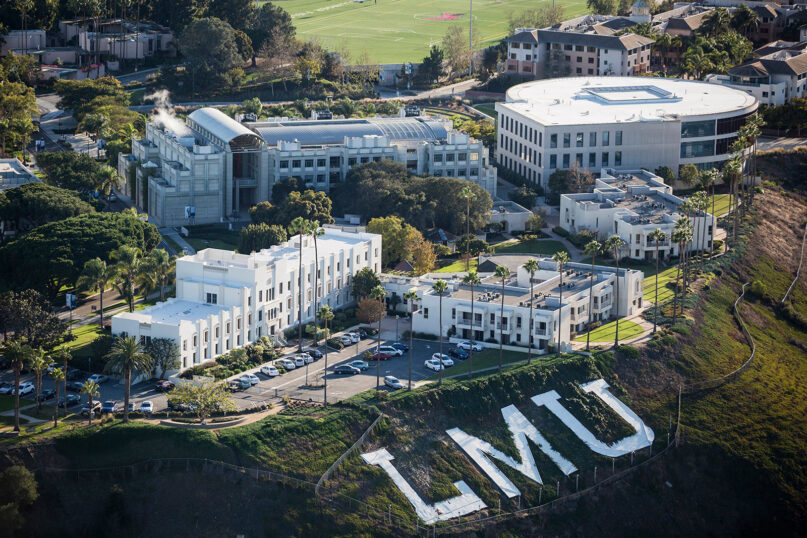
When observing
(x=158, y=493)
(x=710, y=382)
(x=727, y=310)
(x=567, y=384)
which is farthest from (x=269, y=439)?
(x=727, y=310)

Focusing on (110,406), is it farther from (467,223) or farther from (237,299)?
(467,223)

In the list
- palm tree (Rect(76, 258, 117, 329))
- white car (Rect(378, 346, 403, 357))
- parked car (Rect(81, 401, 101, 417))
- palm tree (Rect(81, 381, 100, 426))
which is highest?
palm tree (Rect(76, 258, 117, 329))

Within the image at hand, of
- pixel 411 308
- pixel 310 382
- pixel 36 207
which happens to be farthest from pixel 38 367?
pixel 36 207

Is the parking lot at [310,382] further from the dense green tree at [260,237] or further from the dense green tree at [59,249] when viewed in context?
the dense green tree at [260,237]

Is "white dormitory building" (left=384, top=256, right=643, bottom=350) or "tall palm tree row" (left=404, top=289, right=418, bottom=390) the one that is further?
"white dormitory building" (left=384, top=256, right=643, bottom=350)

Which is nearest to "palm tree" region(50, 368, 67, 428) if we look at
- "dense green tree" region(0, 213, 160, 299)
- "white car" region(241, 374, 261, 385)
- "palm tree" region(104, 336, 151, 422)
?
"palm tree" region(104, 336, 151, 422)

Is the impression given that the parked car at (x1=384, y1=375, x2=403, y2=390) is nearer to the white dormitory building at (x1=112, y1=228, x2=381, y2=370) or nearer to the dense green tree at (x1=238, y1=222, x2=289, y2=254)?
the white dormitory building at (x1=112, y1=228, x2=381, y2=370)
